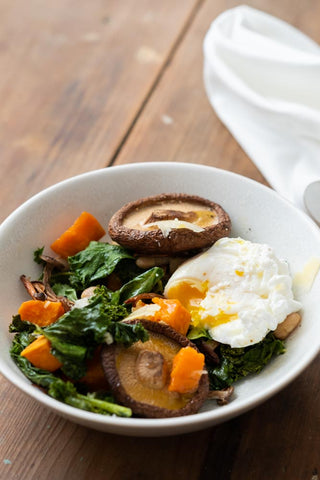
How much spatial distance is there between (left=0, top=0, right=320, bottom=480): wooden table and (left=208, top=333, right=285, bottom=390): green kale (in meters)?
0.17

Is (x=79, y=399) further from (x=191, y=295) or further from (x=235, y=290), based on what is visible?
(x=235, y=290)

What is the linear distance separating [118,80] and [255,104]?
119 centimetres

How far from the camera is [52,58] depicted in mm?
5008

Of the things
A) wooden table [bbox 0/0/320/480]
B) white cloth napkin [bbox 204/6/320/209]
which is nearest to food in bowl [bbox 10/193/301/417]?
wooden table [bbox 0/0/320/480]

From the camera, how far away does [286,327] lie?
2.72 m

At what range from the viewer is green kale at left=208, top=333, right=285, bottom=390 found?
2.63 metres

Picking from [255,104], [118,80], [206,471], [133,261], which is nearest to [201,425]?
[206,471]

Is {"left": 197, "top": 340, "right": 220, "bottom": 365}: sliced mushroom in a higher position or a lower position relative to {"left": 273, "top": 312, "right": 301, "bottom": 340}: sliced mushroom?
lower

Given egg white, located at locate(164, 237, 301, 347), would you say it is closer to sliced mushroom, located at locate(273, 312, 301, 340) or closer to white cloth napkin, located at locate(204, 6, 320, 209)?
sliced mushroom, located at locate(273, 312, 301, 340)

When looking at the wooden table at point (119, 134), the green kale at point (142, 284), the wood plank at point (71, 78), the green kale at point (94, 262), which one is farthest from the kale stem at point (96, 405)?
the wood plank at point (71, 78)

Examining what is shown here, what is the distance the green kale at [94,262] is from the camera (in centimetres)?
301

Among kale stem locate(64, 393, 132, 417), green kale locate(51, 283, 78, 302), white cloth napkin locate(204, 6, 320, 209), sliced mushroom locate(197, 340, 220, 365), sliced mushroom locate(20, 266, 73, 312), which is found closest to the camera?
kale stem locate(64, 393, 132, 417)

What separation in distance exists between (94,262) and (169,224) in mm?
442

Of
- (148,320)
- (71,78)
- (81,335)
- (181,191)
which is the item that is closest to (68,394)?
(81,335)
